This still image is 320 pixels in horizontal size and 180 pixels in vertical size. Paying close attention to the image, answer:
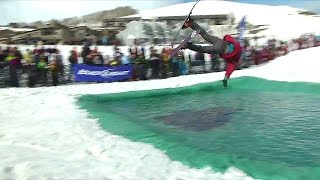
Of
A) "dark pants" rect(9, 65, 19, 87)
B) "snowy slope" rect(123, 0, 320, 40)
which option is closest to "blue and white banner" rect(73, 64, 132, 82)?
"dark pants" rect(9, 65, 19, 87)

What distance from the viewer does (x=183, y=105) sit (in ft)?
42.0

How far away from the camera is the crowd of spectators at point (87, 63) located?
15.4 m

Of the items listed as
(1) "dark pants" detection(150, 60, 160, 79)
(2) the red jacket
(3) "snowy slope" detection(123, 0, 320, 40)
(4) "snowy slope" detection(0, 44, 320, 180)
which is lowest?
(4) "snowy slope" detection(0, 44, 320, 180)

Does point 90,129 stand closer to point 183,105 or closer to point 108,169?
point 108,169

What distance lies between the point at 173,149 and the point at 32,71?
9939 mm

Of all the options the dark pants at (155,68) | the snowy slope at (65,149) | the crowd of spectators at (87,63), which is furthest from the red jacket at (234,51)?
the dark pants at (155,68)

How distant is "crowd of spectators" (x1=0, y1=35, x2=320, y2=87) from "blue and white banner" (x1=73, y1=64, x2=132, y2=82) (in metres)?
0.22

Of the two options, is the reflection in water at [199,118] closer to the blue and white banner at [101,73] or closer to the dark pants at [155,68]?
the blue and white banner at [101,73]

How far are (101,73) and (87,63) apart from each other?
702mm

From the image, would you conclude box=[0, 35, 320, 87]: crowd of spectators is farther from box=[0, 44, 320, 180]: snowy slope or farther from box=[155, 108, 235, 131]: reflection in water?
box=[155, 108, 235, 131]: reflection in water

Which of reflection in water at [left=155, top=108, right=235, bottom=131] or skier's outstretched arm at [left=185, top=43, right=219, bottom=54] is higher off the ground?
skier's outstretched arm at [left=185, top=43, right=219, bottom=54]

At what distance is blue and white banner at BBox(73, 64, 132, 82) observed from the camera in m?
16.6

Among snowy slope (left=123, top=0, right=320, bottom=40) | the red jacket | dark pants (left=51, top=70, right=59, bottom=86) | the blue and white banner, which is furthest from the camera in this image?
snowy slope (left=123, top=0, right=320, bottom=40)

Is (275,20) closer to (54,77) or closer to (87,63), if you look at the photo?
(87,63)
